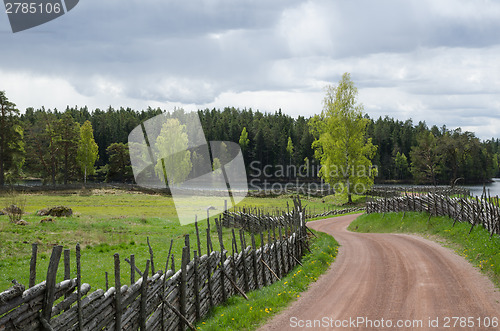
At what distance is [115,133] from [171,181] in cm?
7479

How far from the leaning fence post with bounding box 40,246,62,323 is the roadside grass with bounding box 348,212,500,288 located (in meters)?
13.7

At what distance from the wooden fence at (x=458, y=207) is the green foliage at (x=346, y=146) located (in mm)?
14047

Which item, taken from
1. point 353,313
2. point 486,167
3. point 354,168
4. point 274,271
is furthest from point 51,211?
point 486,167

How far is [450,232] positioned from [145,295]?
20928 millimetres

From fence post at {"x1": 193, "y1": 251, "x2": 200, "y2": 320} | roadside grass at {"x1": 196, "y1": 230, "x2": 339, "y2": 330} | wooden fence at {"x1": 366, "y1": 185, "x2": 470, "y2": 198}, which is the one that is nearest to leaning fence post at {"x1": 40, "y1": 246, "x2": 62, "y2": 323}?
roadside grass at {"x1": 196, "y1": 230, "x2": 339, "y2": 330}

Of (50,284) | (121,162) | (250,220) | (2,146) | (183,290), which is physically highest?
(2,146)

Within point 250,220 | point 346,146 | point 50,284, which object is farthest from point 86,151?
point 50,284

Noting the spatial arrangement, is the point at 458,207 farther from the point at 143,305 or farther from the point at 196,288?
the point at 143,305

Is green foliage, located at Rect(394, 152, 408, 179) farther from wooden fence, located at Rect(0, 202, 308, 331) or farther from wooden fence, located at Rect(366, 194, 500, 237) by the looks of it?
wooden fence, located at Rect(0, 202, 308, 331)

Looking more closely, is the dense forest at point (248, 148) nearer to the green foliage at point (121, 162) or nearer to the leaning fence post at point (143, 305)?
the green foliage at point (121, 162)

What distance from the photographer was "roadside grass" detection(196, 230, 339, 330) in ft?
35.7

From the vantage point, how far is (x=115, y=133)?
463 feet

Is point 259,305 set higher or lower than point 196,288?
lower

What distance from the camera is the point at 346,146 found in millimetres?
54844
